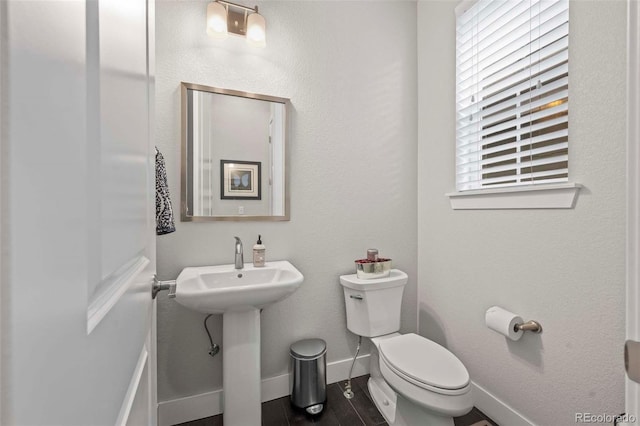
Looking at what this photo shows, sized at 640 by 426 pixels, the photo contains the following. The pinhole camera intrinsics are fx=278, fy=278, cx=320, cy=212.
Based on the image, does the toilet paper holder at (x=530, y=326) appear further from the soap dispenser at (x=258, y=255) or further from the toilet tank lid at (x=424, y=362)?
the soap dispenser at (x=258, y=255)

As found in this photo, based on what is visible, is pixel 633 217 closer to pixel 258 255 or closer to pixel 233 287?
pixel 233 287

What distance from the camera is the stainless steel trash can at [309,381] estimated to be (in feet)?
5.06

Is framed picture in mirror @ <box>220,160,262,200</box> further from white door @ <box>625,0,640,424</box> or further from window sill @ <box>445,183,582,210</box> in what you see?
white door @ <box>625,0,640,424</box>

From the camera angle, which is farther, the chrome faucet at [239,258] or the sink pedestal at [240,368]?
the chrome faucet at [239,258]

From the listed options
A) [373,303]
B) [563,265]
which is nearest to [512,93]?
[563,265]

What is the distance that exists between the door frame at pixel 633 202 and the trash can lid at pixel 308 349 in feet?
4.41

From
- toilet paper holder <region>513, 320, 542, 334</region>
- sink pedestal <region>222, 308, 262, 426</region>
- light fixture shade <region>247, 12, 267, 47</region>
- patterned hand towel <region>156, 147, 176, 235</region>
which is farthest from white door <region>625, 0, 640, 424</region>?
light fixture shade <region>247, 12, 267, 47</region>

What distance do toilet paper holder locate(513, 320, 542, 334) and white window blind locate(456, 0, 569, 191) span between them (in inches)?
26.1

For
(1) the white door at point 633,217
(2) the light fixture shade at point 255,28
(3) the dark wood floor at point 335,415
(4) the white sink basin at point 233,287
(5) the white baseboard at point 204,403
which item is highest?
(2) the light fixture shade at point 255,28

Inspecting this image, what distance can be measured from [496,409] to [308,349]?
104 centimetres

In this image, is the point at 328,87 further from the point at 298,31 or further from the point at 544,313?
the point at 544,313

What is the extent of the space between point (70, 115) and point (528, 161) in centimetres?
168

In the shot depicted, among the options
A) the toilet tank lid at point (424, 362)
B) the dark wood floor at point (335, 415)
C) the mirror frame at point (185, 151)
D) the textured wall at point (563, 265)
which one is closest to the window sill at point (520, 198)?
the textured wall at point (563, 265)

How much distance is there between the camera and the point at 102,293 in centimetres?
35
